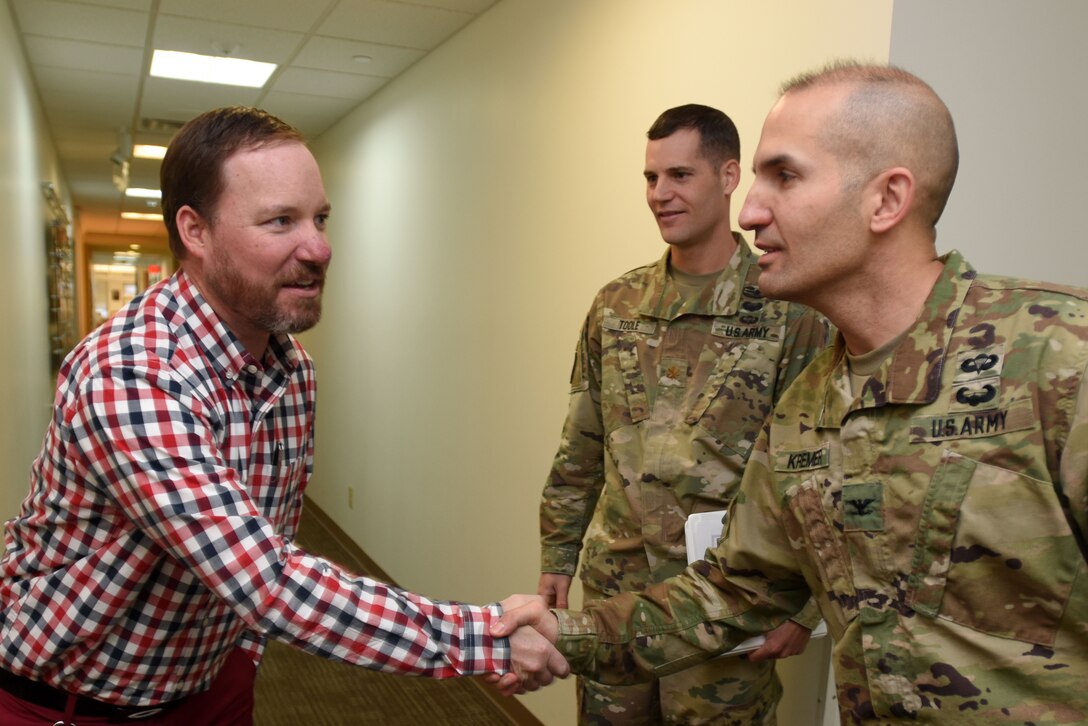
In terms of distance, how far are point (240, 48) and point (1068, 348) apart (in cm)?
454

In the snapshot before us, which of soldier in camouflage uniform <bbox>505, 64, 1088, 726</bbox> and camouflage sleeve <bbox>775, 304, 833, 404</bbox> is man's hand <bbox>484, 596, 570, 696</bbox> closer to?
soldier in camouflage uniform <bbox>505, 64, 1088, 726</bbox>

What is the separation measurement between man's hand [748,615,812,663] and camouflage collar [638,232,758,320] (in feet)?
2.28

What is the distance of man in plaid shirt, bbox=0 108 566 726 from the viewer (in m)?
1.28

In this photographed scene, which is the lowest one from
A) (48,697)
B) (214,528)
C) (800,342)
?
(48,697)

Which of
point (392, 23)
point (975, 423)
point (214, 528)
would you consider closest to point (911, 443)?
point (975, 423)

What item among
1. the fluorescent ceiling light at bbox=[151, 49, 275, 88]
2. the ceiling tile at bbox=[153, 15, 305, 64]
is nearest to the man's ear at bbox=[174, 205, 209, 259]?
the ceiling tile at bbox=[153, 15, 305, 64]

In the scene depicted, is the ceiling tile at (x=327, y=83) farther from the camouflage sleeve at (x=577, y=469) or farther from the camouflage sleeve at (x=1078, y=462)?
the camouflage sleeve at (x=1078, y=462)

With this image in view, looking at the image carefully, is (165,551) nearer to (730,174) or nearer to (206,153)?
(206,153)

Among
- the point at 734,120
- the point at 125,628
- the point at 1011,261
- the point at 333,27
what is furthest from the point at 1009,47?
the point at 333,27

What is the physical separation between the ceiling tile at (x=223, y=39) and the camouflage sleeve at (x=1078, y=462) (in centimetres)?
418

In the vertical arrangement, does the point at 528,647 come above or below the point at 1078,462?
below

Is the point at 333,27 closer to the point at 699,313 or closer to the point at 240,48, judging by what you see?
the point at 240,48

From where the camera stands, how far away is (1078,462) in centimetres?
106

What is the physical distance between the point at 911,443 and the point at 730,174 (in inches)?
44.8
